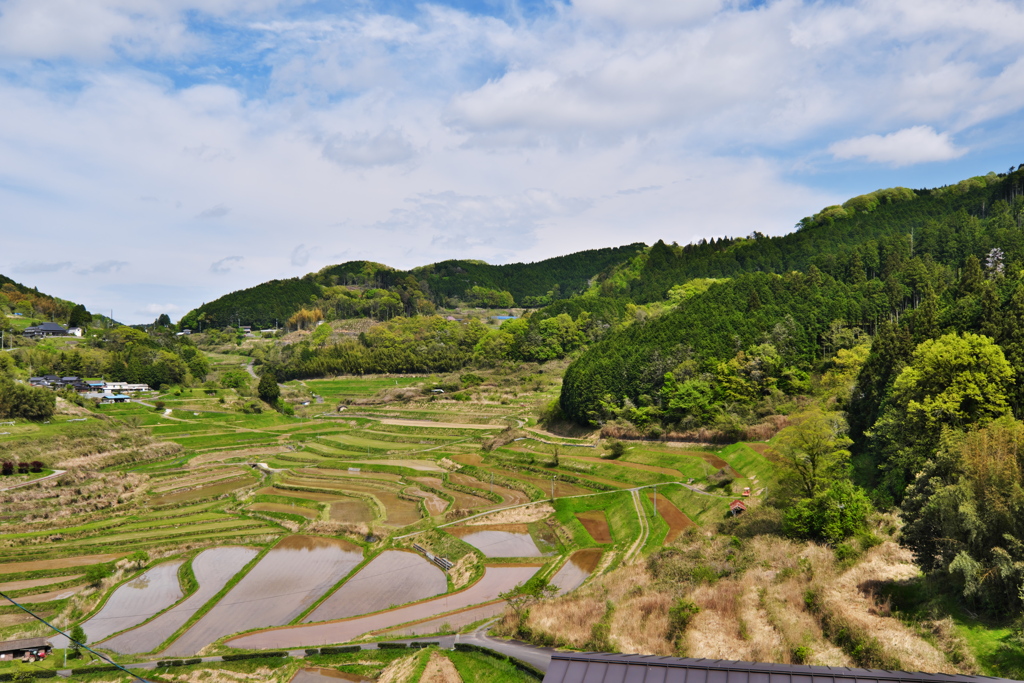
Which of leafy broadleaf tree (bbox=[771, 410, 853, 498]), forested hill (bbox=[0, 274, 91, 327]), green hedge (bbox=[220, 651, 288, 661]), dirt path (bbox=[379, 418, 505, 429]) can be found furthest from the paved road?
forested hill (bbox=[0, 274, 91, 327])

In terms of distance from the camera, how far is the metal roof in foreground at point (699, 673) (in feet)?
44.2

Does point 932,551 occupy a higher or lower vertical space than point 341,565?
higher

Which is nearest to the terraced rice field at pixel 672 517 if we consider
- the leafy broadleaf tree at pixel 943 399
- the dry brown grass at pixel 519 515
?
the dry brown grass at pixel 519 515

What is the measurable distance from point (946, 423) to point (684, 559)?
18854 millimetres

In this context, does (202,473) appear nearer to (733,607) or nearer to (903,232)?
(733,607)

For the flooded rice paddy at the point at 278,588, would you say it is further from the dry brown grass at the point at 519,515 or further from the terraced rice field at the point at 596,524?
the terraced rice field at the point at 596,524

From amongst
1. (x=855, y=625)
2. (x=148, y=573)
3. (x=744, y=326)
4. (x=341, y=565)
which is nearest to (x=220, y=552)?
(x=148, y=573)

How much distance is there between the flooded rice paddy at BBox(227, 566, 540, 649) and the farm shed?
8.71m

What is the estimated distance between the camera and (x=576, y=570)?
4422cm

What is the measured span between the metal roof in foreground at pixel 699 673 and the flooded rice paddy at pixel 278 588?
92.9ft

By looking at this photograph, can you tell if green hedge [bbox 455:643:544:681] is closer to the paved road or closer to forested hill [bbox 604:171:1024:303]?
the paved road

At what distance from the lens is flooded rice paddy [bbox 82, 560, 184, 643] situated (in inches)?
1487

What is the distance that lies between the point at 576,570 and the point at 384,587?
13138mm

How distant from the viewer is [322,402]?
434 feet
